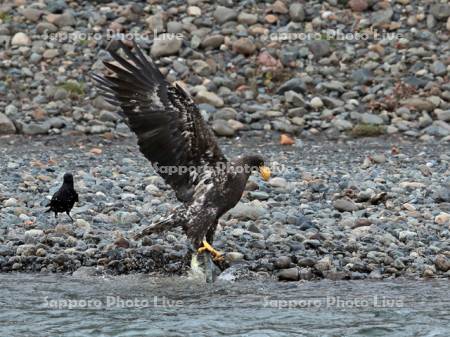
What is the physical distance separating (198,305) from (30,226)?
8.71 feet

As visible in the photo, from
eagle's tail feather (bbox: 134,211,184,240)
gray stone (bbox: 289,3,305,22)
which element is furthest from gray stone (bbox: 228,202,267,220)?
gray stone (bbox: 289,3,305,22)

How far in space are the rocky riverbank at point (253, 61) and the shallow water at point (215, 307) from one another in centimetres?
702

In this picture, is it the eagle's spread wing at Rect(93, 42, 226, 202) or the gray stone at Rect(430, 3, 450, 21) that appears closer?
the eagle's spread wing at Rect(93, 42, 226, 202)

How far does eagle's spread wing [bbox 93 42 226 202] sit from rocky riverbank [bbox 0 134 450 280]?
108 cm

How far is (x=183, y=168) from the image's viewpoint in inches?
394

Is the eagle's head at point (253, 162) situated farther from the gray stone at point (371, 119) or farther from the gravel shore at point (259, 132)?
the gray stone at point (371, 119)

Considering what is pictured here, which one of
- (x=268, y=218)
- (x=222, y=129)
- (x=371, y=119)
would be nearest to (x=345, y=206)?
(x=268, y=218)

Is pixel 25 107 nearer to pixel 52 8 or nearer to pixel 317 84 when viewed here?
pixel 52 8

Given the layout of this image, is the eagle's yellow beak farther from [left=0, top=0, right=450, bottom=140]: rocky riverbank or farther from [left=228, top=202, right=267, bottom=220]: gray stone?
[left=0, top=0, right=450, bottom=140]: rocky riverbank

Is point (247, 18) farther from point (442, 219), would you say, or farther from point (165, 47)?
point (442, 219)

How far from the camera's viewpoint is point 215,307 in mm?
9148

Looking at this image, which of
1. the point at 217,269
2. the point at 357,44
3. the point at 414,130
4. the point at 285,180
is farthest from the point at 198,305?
the point at 357,44

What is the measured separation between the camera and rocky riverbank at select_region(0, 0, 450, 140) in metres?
17.0

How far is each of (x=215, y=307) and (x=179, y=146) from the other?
156cm
